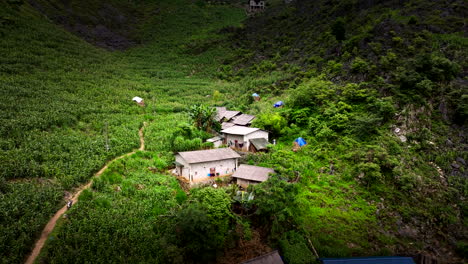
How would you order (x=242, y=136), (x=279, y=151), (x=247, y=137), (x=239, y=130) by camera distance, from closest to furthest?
(x=279, y=151)
(x=242, y=136)
(x=247, y=137)
(x=239, y=130)

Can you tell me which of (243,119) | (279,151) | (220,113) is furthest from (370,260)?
(220,113)

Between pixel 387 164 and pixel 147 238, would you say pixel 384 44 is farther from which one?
pixel 147 238

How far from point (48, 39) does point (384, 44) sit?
7291cm

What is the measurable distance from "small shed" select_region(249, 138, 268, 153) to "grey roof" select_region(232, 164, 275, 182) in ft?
17.3

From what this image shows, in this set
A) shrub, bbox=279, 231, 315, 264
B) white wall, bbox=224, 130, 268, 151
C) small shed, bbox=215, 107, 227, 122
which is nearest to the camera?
shrub, bbox=279, 231, 315, 264

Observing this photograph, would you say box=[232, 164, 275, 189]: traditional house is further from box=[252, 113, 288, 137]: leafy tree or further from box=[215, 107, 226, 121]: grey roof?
box=[215, 107, 226, 121]: grey roof

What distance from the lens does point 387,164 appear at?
28969 millimetres

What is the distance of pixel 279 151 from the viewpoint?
114 feet

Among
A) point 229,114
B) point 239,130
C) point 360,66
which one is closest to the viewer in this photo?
point 239,130

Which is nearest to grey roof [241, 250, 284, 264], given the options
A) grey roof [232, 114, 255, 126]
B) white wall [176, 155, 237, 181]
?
white wall [176, 155, 237, 181]

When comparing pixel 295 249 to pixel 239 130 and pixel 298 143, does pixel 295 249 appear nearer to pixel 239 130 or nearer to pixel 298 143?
pixel 298 143

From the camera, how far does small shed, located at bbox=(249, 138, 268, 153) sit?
119 ft

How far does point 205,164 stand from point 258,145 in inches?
315

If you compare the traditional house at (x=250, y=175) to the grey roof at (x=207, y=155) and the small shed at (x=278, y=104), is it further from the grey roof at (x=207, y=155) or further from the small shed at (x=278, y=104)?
the small shed at (x=278, y=104)
